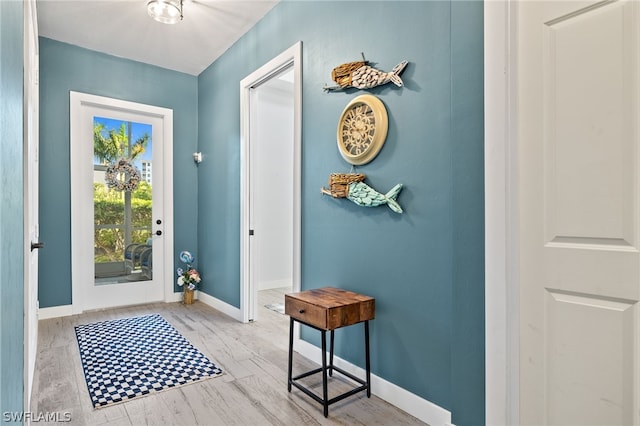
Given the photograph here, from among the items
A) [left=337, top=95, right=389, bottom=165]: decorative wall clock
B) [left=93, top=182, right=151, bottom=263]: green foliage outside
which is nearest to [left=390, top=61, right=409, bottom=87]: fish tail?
[left=337, top=95, right=389, bottom=165]: decorative wall clock

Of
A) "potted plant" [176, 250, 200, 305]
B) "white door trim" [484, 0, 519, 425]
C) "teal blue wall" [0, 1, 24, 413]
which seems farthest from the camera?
"potted plant" [176, 250, 200, 305]

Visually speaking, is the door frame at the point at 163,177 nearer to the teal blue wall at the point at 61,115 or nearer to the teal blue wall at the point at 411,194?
the teal blue wall at the point at 61,115

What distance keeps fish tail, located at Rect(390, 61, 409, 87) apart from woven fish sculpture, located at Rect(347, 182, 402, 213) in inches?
22.1

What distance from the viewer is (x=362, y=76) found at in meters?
2.18

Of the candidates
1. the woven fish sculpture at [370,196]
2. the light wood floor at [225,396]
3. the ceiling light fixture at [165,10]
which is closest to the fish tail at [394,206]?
the woven fish sculpture at [370,196]

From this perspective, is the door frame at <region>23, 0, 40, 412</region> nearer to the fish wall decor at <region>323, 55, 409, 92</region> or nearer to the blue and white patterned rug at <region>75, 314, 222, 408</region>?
the blue and white patterned rug at <region>75, 314, 222, 408</region>

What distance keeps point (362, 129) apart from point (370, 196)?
16.7 inches

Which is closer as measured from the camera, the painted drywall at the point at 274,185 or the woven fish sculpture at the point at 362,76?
the woven fish sculpture at the point at 362,76

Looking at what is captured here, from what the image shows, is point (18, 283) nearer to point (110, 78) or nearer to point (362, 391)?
point (362, 391)

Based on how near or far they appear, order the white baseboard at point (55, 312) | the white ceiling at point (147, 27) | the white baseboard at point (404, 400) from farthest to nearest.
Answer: the white baseboard at point (55, 312) < the white ceiling at point (147, 27) < the white baseboard at point (404, 400)

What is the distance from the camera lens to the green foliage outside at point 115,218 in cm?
393

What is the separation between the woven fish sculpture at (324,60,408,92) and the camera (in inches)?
79.3

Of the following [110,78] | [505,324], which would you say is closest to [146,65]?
[110,78]

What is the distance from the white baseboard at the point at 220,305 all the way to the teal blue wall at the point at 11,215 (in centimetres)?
225
